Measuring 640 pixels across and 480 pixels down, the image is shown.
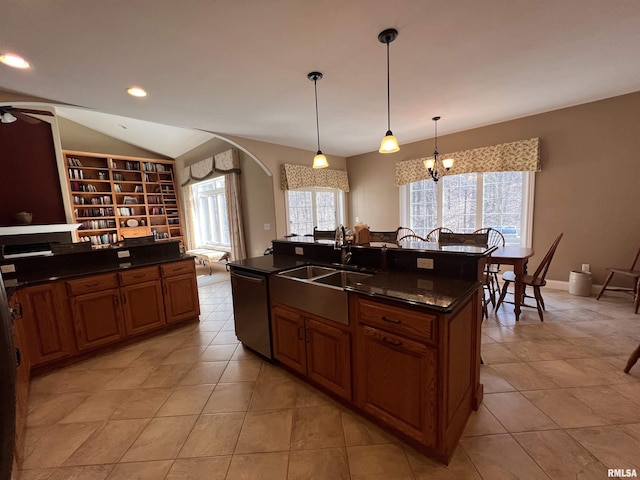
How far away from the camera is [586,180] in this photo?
3.56 metres

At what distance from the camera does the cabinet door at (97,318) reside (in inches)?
94.6

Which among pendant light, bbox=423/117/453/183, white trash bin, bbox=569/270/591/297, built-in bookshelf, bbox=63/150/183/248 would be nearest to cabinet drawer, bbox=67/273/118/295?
built-in bookshelf, bbox=63/150/183/248

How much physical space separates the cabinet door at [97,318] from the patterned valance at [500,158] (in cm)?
501

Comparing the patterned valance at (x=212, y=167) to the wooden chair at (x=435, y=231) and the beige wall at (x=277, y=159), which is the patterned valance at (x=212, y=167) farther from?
the wooden chair at (x=435, y=231)

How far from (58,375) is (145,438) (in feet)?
4.56

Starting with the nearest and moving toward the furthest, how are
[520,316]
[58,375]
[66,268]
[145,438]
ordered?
[145,438]
[58,375]
[66,268]
[520,316]

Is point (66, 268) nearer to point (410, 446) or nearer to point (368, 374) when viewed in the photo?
point (368, 374)

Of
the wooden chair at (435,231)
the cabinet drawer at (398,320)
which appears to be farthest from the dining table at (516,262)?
the cabinet drawer at (398,320)

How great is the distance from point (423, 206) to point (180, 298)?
176 inches

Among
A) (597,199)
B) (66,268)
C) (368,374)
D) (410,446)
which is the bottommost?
(410,446)

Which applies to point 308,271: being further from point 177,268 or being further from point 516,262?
point 516,262

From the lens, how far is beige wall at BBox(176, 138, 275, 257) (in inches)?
194

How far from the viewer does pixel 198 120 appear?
353cm

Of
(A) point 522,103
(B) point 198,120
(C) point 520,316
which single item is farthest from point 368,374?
(A) point 522,103
